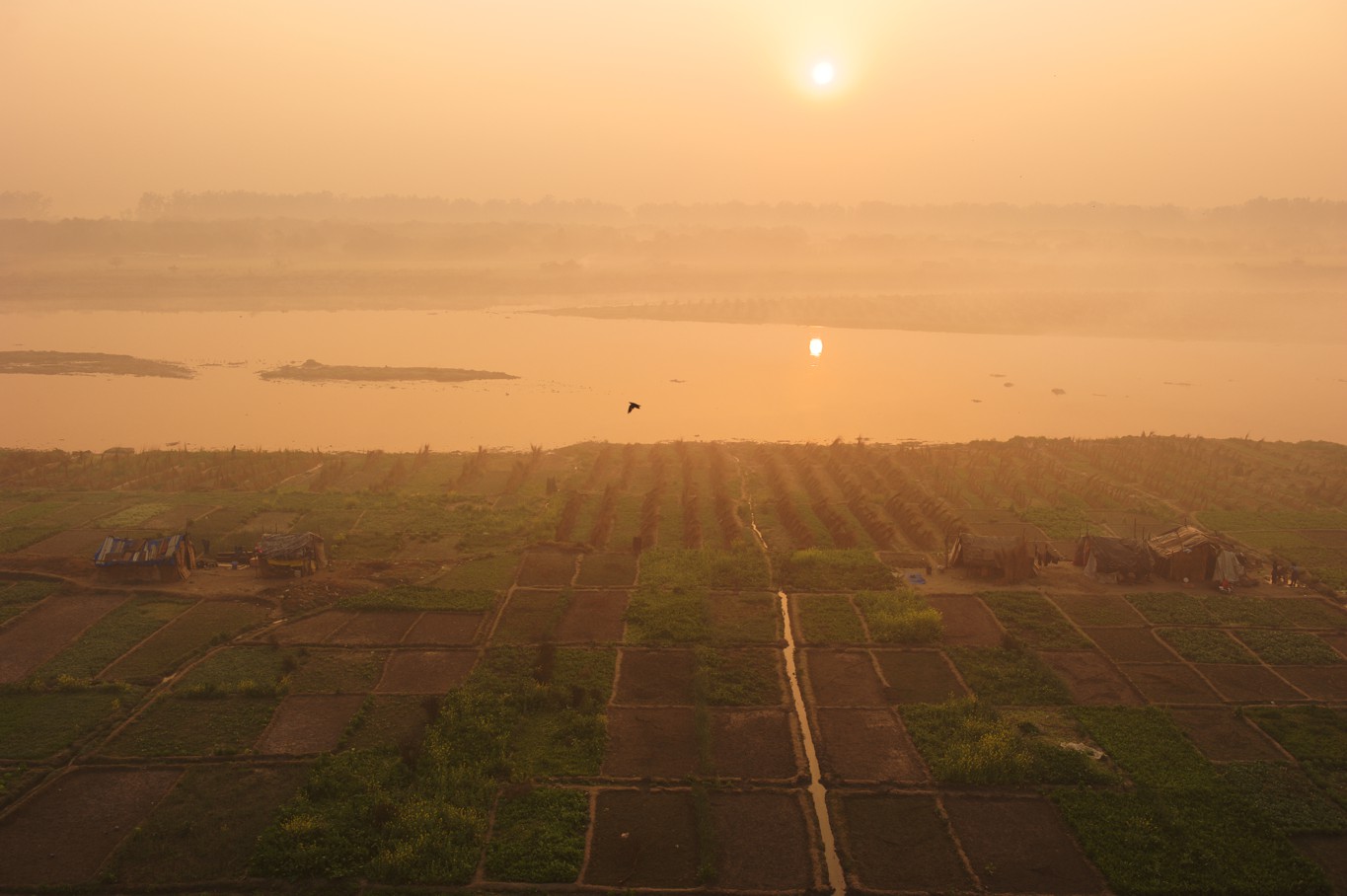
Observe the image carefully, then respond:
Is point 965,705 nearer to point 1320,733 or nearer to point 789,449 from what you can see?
point 1320,733

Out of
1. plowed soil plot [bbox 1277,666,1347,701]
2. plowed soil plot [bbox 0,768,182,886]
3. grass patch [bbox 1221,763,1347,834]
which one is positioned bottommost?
plowed soil plot [bbox 0,768,182,886]

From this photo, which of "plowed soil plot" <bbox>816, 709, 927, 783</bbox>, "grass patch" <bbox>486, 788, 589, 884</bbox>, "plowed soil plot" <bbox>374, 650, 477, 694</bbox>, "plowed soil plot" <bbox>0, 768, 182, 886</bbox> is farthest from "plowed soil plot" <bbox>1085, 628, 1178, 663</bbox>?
"plowed soil plot" <bbox>0, 768, 182, 886</bbox>

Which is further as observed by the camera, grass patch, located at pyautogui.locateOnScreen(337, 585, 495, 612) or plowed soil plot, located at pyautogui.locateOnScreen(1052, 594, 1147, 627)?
grass patch, located at pyautogui.locateOnScreen(337, 585, 495, 612)

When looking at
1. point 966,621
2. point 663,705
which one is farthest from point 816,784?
point 966,621

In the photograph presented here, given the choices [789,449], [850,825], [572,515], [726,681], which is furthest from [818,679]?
[789,449]

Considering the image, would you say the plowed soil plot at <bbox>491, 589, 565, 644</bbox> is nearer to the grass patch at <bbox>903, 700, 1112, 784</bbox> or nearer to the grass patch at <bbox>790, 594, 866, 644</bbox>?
the grass patch at <bbox>790, 594, 866, 644</bbox>

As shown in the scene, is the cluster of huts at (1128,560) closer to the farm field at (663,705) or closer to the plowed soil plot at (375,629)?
the farm field at (663,705)
